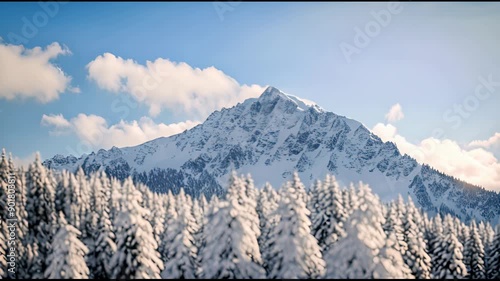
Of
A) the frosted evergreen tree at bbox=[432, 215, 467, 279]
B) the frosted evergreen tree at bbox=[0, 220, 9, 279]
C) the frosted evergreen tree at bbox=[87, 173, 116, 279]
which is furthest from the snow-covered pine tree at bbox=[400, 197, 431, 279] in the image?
the frosted evergreen tree at bbox=[0, 220, 9, 279]

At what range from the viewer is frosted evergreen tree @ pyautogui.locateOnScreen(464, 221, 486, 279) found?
69.4 meters

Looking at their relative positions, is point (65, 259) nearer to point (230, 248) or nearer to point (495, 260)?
point (230, 248)

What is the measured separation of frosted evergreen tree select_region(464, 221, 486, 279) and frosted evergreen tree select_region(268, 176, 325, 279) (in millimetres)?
36035

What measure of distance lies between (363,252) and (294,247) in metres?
7.24

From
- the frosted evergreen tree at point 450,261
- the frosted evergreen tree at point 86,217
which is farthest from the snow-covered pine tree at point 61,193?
the frosted evergreen tree at point 450,261

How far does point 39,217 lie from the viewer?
5969 cm

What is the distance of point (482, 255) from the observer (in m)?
71.2

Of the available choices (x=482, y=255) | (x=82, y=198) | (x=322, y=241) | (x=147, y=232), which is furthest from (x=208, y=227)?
(x=482, y=255)

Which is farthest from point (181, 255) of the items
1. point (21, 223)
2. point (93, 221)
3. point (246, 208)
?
point (21, 223)

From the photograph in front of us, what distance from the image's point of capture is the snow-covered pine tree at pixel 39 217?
57.7m

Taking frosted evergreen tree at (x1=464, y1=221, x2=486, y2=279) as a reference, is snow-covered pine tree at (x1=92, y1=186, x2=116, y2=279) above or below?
above

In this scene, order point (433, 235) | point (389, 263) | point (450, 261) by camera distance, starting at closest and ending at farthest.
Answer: point (389, 263) < point (450, 261) < point (433, 235)

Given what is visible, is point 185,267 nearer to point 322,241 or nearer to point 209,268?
point 209,268

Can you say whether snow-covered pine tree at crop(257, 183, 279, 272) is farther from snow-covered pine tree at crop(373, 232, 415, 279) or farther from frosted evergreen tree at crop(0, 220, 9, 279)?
frosted evergreen tree at crop(0, 220, 9, 279)
